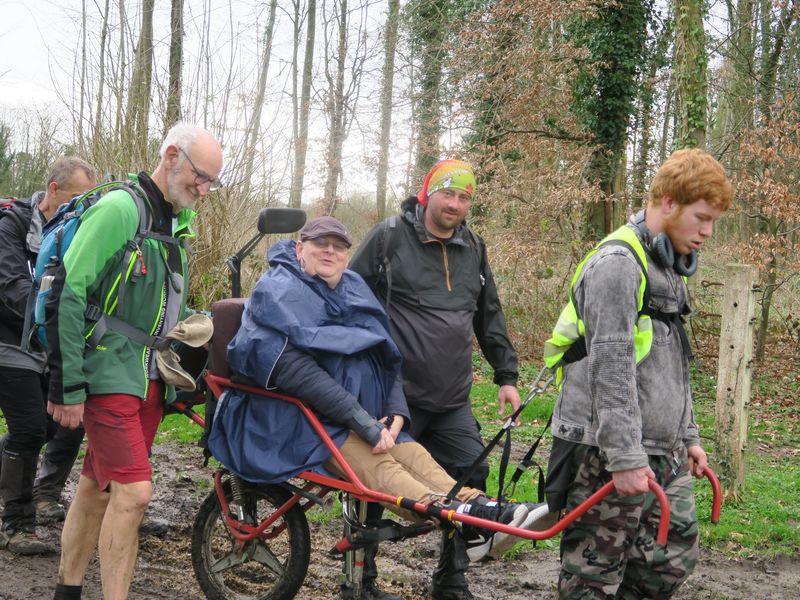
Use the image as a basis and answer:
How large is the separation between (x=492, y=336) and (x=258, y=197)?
20.0ft

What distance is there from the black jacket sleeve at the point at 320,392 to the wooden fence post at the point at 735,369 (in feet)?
11.0

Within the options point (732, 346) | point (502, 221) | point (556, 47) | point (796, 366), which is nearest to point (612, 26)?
point (556, 47)

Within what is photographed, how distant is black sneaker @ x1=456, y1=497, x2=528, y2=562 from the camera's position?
3.22 metres

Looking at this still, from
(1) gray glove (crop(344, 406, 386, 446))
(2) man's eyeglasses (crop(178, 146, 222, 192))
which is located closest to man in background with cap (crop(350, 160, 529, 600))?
(1) gray glove (crop(344, 406, 386, 446))

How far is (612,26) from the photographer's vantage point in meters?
14.8

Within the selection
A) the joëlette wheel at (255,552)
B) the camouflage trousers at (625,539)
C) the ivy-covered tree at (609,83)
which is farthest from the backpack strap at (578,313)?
the ivy-covered tree at (609,83)

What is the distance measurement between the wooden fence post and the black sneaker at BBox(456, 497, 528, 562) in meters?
3.25

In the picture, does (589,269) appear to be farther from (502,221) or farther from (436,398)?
(502,221)

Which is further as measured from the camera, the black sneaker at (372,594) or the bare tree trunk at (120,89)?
the bare tree trunk at (120,89)

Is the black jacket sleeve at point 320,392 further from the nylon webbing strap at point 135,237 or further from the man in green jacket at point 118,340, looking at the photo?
the nylon webbing strap at point 135,237

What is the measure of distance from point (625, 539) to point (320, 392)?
4.57ft

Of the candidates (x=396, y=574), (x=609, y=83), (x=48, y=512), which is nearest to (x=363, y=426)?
(x=396, y=574)

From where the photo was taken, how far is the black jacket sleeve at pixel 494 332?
4.55 m

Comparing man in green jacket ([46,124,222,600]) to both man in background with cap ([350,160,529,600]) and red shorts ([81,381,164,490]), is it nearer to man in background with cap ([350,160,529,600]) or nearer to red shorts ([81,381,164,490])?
red shorts ([81,381,164,490])
